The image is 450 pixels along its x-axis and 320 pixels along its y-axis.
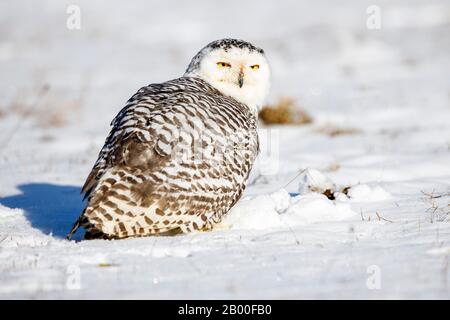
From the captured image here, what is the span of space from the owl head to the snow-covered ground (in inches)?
36.3

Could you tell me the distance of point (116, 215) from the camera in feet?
14.5

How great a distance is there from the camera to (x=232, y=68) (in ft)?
19.1

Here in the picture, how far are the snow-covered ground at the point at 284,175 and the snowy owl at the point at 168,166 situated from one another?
171mm

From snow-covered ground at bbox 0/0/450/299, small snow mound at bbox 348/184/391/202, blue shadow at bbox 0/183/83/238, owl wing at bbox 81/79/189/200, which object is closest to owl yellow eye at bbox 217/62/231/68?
owl wing at bbox 81/79/189/200

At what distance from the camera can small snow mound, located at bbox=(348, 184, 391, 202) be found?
575 cm

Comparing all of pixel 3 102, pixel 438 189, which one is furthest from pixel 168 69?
pixel 438 189

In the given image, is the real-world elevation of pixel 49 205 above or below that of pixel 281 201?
below

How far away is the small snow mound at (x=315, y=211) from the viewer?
5.16 metres

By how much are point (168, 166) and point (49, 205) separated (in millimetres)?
2185

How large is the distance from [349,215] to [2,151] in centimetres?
600

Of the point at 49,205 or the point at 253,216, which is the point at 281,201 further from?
the point at 49,205

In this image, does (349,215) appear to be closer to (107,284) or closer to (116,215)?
(116,215)

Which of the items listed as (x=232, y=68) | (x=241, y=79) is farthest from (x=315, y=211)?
(x=232, y=68)

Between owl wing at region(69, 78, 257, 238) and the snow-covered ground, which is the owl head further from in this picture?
the snow-covered ground
